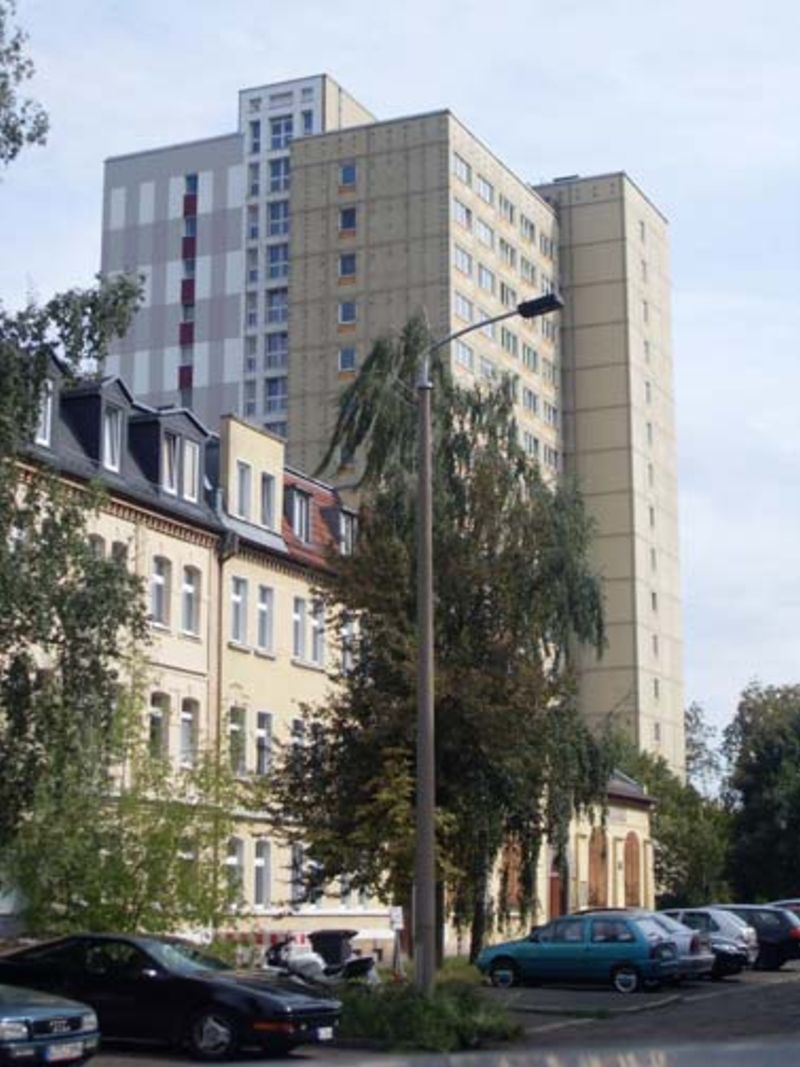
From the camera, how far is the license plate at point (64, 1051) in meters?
18.2

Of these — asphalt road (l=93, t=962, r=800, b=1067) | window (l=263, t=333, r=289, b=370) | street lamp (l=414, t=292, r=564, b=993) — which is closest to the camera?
asphalt road (l=93, t=962, r=800, b=1067)

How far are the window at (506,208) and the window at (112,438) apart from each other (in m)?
65.4

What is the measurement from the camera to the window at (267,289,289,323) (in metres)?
101

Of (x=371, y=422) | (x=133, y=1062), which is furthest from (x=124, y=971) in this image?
(x=371, y=422)

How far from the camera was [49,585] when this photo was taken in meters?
23.5

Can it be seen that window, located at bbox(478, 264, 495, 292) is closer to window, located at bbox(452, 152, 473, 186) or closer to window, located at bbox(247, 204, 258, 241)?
window, located at bbox(452, 152, 473, 186)

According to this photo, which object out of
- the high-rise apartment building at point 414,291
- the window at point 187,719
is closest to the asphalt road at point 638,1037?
the window at point 187,719

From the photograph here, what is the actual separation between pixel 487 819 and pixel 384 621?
412 centimetres

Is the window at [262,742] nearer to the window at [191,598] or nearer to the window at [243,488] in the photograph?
the window at [191,598]

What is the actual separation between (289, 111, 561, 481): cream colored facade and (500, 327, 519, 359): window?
5.8 inches

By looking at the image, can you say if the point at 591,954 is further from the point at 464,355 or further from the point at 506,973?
the point at 464,355

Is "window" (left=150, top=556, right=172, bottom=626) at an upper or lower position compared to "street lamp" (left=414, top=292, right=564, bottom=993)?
upper

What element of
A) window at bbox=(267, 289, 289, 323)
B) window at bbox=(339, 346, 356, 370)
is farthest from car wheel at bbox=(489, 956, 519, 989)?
window at bbox=(267, 289, 289, 323)

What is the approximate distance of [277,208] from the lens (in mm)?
102875
